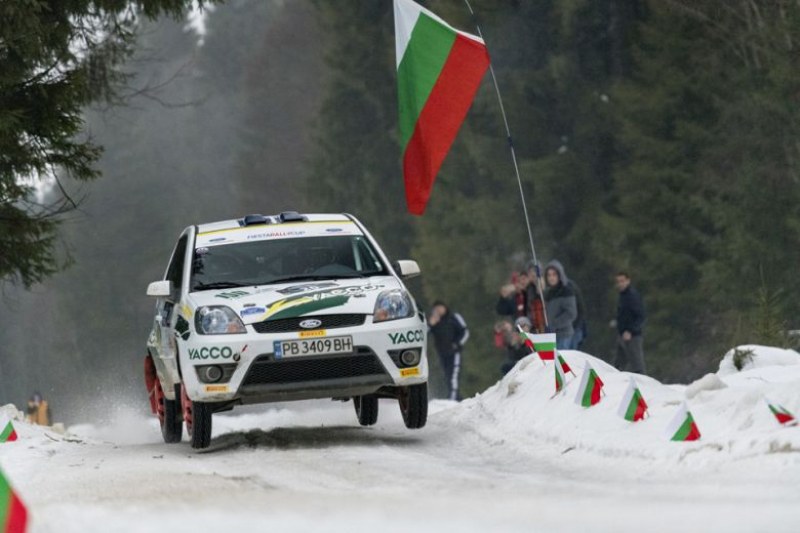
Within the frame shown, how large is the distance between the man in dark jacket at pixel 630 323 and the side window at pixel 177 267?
800 centimetres

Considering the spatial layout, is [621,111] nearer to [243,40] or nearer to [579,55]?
[579,55]

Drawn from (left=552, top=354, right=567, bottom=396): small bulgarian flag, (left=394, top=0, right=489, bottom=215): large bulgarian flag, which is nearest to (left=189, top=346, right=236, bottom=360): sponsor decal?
(left=552, top=354, right=567, bottom=396): small bulgarian flag

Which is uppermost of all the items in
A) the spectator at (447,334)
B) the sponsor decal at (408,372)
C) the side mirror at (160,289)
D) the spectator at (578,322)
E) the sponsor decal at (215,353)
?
the side mirror at (160,289)

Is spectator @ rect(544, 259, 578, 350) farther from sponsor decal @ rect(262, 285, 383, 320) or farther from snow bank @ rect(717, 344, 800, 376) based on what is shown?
sponsor decal @ rect(262, 285, 383, 320)

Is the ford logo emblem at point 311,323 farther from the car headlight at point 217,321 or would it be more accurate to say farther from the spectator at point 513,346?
the spectator at point 513,346

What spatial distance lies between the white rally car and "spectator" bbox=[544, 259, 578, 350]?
23.4 feet

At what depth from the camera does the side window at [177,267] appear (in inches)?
541

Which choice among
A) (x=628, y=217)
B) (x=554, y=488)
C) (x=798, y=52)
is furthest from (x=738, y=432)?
(x=628, y=217)

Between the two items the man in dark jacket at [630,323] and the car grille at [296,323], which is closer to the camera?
the car grille at [296,323]

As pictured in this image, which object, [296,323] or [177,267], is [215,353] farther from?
[177,267]

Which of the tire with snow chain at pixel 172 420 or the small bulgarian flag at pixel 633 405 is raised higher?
the small bulgarian flag at pixel 633 405

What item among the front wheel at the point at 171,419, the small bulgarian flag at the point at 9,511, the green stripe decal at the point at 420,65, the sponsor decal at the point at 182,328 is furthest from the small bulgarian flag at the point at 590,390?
the small bulgarian flag at the point at 9,511

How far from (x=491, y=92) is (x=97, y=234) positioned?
41.4m

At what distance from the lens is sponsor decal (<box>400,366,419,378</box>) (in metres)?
12.6
